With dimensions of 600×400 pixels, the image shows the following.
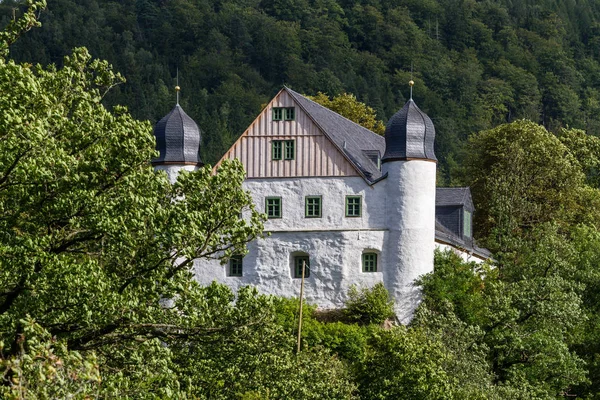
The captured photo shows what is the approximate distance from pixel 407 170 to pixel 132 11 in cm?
14074

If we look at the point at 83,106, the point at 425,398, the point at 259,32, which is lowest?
the point at 425,398

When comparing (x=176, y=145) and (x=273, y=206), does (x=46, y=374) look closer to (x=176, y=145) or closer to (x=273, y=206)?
(x=273, y=206)

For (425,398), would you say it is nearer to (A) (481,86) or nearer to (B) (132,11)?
(A) (481,86)

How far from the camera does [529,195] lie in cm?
6388

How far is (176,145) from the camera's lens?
177 feet

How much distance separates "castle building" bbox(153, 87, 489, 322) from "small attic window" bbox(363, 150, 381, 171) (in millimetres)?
2847

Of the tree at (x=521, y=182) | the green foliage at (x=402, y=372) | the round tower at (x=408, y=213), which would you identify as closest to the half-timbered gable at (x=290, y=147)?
the round tower at (x=408, y=213)

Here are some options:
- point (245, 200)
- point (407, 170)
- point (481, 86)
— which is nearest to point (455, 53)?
point (481, 86)

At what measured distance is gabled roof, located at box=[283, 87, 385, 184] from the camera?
5256 centimetres

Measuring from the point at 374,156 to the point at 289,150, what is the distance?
507cm

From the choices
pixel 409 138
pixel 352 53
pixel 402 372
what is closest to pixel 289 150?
pixel 409 138

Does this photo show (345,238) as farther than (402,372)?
Yes

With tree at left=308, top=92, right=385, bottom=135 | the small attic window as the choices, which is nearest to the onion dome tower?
the small attic window

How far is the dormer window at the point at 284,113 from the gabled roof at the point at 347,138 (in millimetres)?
417
